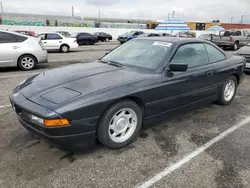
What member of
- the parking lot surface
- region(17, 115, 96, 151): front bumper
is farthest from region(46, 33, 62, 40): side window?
region(17, 115, 96, 151): front bumper

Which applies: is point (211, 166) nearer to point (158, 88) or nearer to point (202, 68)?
point (158, 88)

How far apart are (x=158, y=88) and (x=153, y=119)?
463 mm

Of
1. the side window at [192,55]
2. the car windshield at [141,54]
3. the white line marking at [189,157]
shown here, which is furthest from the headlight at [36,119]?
the side window at [192,55]

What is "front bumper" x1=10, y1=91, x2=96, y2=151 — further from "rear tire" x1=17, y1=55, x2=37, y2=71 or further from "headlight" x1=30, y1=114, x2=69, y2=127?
"rear tire" x1=17, y1=55, x2=37, y2=71

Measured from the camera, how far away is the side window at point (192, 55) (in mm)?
3742

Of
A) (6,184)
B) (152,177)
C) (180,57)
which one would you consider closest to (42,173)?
(6,184)

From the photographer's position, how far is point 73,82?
3041 millimetres

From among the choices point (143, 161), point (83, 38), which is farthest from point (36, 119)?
point (83, 38)

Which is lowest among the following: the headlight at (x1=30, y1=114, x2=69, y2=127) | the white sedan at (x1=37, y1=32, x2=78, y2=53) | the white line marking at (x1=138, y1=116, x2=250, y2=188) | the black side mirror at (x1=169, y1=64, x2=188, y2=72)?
the white line marking at (x1=138, y1=116, x2=250, y2=188)

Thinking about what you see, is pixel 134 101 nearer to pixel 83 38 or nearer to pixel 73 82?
pixel 73 82

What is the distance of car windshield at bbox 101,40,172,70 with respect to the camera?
11.8 ft

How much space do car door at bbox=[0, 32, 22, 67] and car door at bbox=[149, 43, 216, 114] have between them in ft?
20.7

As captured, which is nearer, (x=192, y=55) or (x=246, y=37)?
(x=192, y=55)

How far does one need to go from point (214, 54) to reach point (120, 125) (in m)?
2.56
